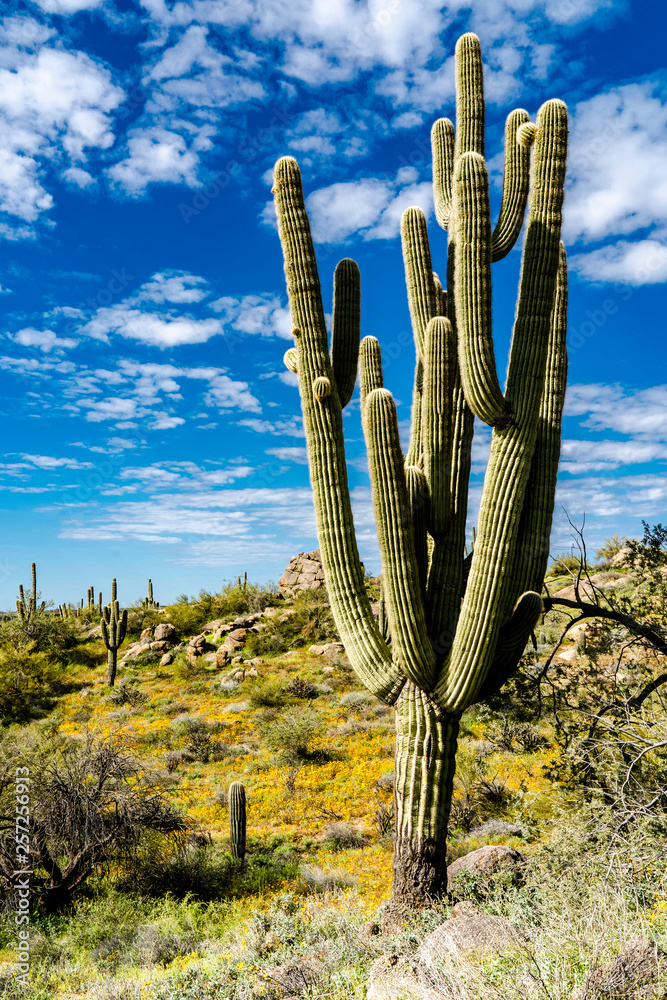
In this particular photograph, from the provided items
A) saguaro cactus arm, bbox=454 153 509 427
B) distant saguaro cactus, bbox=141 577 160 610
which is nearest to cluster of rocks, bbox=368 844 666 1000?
saguaro cactus arm, bbox=454 153 509 427

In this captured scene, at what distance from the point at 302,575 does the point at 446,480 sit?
2387cm

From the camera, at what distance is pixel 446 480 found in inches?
247

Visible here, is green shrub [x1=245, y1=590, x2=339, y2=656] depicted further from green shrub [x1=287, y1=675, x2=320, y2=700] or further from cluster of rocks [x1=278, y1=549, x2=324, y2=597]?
green shrub [x1=287, y1=675, x2=320, y2=700]

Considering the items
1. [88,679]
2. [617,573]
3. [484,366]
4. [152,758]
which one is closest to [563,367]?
[484,366]

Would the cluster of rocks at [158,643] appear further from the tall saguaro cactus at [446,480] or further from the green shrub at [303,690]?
the tall saguaro cactus at [446,480]

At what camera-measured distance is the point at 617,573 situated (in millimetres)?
21875

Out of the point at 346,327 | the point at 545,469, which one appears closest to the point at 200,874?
the point at 545,469

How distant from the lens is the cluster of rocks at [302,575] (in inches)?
1116

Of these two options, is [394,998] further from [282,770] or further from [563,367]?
[282,770]

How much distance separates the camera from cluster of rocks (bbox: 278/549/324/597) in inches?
1116

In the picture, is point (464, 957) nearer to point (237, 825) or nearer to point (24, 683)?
point (237, 825)

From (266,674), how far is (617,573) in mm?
12910

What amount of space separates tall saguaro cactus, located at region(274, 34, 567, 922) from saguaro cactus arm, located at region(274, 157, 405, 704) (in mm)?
14

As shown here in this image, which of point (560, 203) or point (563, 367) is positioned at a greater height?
point (560, 203)
